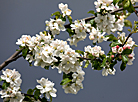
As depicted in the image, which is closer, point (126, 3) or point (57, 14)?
point (126, 3)

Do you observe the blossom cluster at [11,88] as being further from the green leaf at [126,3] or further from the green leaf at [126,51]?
the green leaf at [126,3]

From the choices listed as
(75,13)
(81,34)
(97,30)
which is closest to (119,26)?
(97,30)

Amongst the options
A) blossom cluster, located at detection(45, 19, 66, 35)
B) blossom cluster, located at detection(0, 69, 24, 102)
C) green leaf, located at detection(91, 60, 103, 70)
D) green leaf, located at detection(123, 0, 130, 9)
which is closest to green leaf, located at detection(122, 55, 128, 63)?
green leaf, located at detection(91, 60, 103, 70)

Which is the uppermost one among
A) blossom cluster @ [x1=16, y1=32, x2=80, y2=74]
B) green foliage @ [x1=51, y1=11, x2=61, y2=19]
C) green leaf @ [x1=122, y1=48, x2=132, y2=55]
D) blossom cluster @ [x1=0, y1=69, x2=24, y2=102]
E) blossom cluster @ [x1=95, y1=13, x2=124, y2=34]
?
green foliage @ [x1=51, y1=11, x2=61, y2=19]

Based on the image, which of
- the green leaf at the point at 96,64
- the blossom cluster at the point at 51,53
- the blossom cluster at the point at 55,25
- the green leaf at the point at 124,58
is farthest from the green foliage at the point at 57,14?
the green leaf at the point at 124,58

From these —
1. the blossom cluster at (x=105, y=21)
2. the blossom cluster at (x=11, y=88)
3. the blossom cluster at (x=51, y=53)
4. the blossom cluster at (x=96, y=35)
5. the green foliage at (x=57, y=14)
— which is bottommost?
the blossom cluster at (x=11, y=88)

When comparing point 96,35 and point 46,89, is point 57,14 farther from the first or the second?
point 46,89

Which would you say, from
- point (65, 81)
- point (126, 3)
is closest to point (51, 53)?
point (65, 81)

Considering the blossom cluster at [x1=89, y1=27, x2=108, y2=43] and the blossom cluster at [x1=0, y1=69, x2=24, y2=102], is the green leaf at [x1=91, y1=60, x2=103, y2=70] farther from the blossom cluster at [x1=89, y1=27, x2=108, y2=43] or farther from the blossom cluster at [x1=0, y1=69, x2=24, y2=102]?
the blossom cluster at [x1=0, y1=69, x2=24, y2=102]
